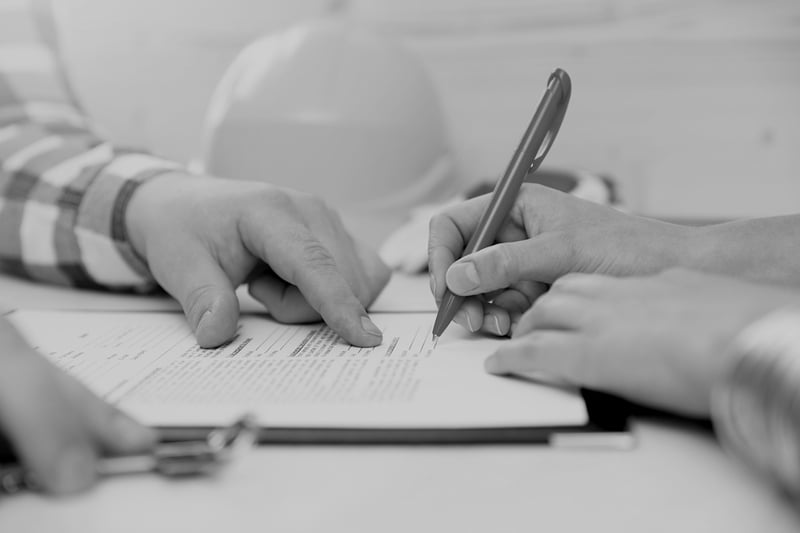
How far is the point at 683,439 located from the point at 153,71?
1.07m

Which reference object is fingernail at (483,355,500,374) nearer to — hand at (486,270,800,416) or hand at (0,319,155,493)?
hand at (486,270,800,416)

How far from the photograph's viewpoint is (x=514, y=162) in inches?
20.7

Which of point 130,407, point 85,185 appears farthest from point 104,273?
point 130,407

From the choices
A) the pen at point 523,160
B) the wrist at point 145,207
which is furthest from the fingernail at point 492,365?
the wrist at point 145,207

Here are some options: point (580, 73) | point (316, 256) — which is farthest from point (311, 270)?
point (580, 73)

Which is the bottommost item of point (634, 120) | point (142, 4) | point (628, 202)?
point (628, 202)

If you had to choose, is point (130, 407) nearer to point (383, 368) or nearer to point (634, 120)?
point (383, 368)

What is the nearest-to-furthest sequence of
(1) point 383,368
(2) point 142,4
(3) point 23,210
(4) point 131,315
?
(1) point 383,368 < (4) point 131,315 < (3) point 23,210 < (2) point 142,4

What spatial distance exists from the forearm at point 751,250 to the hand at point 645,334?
0.13m

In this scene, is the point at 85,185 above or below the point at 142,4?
below

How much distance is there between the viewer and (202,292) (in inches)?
20.5

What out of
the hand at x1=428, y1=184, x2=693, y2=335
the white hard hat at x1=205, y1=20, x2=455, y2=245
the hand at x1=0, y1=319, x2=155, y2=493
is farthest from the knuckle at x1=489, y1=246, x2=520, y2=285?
the white hard hat at x1=205, y1=20, x2=455, y2=245

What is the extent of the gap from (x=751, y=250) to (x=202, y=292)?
34 cm

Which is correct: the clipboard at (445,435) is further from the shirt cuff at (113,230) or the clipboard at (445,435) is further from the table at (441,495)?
the shirt cuff at (113,230)
